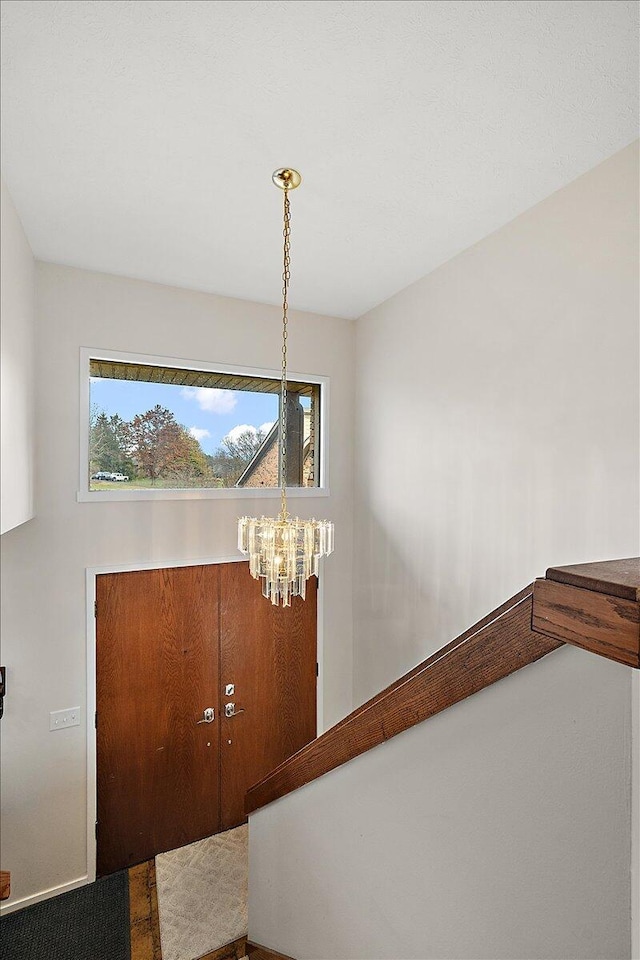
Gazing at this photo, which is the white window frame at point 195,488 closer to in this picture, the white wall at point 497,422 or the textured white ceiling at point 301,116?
the white wall at point 497,422

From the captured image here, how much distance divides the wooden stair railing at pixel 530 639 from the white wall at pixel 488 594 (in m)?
0.03

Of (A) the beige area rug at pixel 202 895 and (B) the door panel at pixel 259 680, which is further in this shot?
(B) the door panel at pixel 259 680

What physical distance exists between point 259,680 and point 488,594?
1.77 metres

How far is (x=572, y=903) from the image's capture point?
647 millimetres

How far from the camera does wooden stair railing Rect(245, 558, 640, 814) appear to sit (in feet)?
1.82

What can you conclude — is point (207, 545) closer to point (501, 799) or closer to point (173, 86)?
point (173, 86)

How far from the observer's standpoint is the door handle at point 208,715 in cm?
350

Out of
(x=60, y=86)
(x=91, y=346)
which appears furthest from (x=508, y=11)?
(x=91, y=346)

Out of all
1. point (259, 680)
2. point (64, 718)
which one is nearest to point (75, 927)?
point (64, 718)

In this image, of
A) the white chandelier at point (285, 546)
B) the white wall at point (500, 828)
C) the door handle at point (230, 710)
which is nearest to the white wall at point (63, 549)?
the door handle at point (230, 710)

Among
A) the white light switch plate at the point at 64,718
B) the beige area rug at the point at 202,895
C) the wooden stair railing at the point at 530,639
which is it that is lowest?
the beige area rug at the point at 202,895

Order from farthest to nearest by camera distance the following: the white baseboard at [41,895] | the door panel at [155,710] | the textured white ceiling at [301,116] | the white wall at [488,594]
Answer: the door panel at [155,710] < the white baseboard at [41,895] < the textured white ceiling at [301,116] < the white wall at [488,594]

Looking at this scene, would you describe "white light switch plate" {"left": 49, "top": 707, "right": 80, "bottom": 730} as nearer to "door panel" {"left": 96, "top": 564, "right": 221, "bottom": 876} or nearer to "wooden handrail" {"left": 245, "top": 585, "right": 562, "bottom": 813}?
"door panel" {"left": 96, "top": 564, "right": 221, "bottom": 876}

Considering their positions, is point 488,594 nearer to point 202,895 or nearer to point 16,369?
point 202,895
